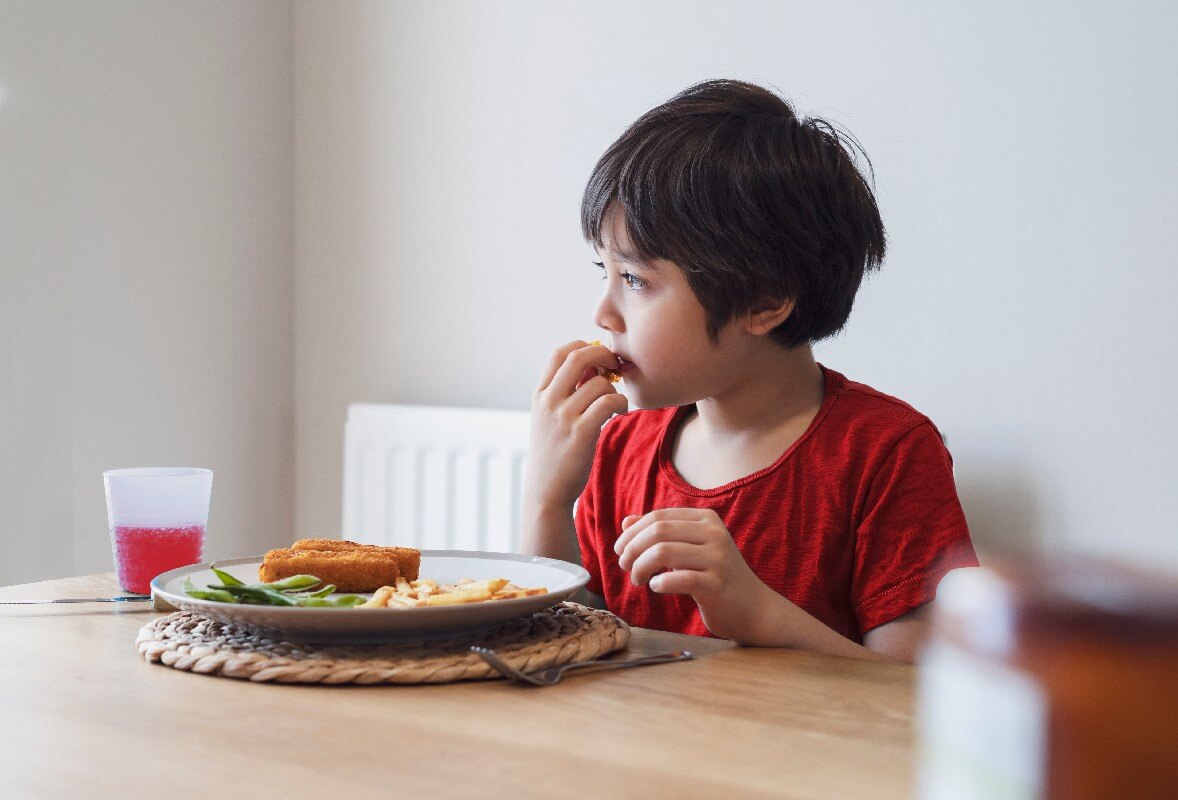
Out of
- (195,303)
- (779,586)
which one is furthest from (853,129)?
(195,303)

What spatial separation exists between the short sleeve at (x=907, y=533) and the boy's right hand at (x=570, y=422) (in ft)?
0.89

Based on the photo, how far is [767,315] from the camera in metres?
1.25

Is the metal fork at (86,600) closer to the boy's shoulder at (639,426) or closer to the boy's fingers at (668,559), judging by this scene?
the boy's fingers at (668,559)

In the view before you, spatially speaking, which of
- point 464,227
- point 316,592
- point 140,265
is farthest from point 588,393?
point 140,265

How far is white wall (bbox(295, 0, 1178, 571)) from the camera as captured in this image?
1.51 metres

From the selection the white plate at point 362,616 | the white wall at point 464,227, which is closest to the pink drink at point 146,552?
the white plate at point 362,616

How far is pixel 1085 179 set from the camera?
154 centimetres

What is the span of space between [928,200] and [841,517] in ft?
2.14

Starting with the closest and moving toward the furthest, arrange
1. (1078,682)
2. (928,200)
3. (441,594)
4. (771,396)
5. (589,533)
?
(1078,682) → (441,594) → (771,396) → (589,533) → (928,200)

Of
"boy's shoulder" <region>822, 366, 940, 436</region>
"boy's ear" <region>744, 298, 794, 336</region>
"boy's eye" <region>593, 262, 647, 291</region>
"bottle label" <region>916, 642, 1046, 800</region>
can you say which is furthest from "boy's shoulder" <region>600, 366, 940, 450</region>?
"bottle label" <region>916, 642, 1046, 800</region>

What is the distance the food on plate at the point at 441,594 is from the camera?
82 centimetres

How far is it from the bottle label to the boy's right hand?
2.97ft

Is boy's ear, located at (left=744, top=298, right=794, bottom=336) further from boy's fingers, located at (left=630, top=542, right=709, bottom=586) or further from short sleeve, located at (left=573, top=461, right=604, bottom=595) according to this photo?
boy's fingers, located at (left=630, top=542, right=709, bottom=586)

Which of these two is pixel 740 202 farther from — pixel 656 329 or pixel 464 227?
pixel 464 227
